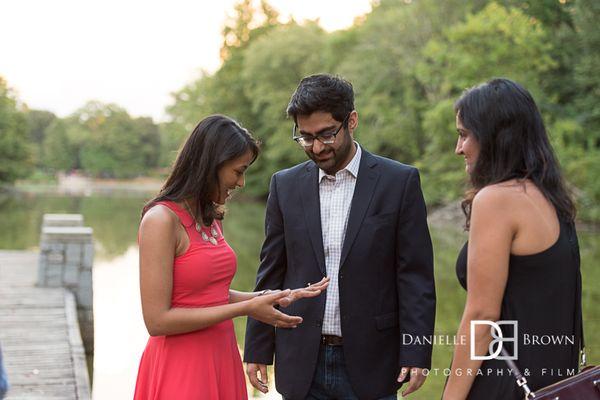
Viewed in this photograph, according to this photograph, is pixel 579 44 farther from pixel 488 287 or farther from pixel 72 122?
pixel 72 122

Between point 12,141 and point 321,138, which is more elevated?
point 12,141

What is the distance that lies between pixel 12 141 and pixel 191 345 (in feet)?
141

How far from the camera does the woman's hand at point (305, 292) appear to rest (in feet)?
8.94

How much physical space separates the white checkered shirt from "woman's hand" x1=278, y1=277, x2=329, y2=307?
0.68ft

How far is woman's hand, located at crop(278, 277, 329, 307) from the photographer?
272 centimetres

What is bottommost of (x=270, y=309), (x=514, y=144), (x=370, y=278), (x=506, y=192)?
(x=270, y=309)

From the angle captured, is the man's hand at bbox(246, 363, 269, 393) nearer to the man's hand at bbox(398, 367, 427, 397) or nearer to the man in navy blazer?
the man in navy blazer

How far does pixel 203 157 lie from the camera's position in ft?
9.13

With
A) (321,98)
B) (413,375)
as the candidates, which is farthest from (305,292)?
(321,98)

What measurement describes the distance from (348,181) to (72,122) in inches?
3533

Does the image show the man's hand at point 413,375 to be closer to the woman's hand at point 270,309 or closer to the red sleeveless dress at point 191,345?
the woman's hand at point 270,309

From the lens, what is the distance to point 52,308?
8594mm

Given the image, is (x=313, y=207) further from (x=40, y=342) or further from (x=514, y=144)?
(x=40, y=342)

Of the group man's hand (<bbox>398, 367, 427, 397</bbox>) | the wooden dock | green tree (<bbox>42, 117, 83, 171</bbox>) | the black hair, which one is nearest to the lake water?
the wooden dock
